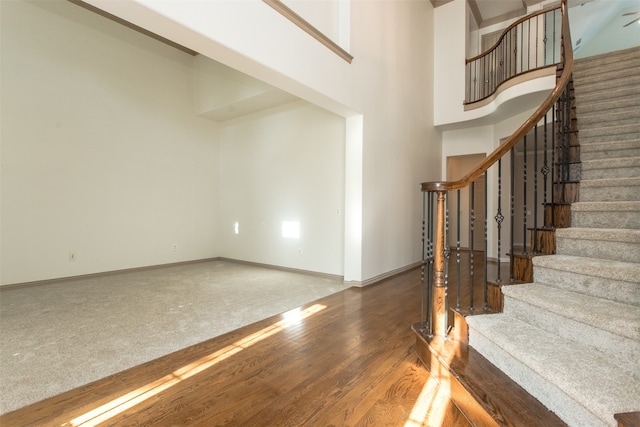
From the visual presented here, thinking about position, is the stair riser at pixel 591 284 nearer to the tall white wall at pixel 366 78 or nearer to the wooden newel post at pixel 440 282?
the wooden newel post at pixel 440 282

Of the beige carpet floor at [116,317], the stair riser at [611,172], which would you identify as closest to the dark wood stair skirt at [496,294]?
the stair riser at [611,172]

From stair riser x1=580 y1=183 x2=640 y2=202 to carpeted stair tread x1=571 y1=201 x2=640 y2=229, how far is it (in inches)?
10.4

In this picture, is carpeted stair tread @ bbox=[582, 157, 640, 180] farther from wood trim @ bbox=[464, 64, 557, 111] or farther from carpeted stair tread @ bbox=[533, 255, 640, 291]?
wood trim @ bbox=[464, 64, 557, 111]

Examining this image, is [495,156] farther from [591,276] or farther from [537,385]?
[537,385]

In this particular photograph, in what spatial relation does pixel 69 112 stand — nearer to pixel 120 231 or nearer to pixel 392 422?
pixel 120 231

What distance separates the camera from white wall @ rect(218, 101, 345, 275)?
5074 mm

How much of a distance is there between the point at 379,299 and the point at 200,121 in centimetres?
551

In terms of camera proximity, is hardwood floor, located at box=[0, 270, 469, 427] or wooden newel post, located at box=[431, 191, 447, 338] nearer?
hardwood floor, located at box=[0, 270, 469, 427]

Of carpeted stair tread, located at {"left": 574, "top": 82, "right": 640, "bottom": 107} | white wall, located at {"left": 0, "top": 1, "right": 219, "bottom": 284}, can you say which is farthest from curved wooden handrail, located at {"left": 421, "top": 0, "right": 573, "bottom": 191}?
white wall, located at {"left": 0, "top": 1, "right": 219, "bottom": 284}

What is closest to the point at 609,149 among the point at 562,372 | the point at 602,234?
the point at 602,234

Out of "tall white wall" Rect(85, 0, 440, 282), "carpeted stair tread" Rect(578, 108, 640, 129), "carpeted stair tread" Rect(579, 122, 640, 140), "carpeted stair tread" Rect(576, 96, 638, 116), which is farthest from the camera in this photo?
"carpeted stair tread" Rect(576, 96, 638, 116)

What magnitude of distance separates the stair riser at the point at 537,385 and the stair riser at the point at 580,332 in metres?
0.30

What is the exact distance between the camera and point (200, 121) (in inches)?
265

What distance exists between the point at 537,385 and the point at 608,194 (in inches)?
75.5
